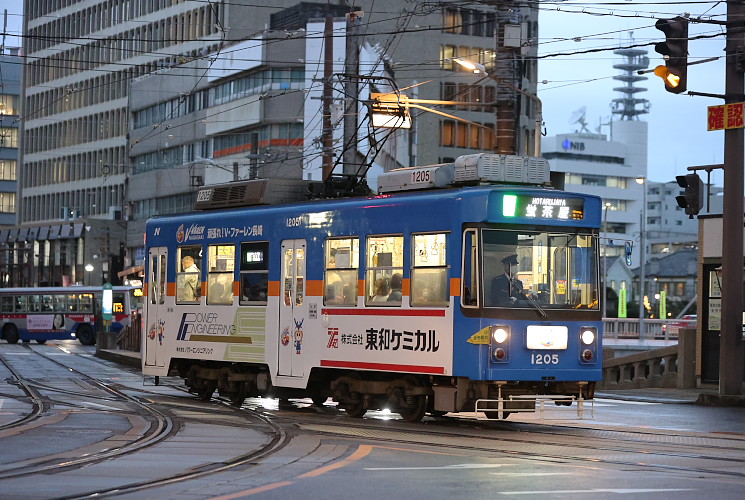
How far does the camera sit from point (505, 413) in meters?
19.3

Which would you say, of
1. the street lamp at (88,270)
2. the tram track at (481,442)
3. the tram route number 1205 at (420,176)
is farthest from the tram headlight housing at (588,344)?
the street lamp at (88,270)

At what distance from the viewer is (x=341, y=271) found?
67.4ft

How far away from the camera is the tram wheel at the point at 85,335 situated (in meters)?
67.2

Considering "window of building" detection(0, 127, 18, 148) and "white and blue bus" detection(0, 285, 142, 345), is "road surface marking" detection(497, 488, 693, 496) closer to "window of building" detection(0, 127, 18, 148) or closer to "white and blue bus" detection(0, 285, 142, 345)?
"white and blue bus" detection(0, 285, 142, 345)

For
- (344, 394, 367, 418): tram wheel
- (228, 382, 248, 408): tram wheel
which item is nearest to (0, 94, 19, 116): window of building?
(228, 382, 248, 408): tram wheel

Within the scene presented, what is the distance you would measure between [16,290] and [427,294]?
53.1 m

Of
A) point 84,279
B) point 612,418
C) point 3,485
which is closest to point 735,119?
point 612,418

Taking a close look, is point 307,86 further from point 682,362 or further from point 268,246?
point 268,246

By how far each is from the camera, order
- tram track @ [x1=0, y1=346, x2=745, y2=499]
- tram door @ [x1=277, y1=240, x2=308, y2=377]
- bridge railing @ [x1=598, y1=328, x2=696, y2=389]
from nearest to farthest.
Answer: tram track @ [x1=0, y1=346, x2=745, y2=499]
tram door @ [x1=277, y1=240, x2=308, y2=377]
bridge railing @ [x1=598, y1=328, x2=696, y2=389]

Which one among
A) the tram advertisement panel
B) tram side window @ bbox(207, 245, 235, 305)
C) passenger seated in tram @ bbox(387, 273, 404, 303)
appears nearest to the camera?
the tram advertisement panel

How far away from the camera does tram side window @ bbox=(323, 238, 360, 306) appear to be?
20266 millimetres

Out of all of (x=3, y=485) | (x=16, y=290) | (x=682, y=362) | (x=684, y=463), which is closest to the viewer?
(x=3, y=485)

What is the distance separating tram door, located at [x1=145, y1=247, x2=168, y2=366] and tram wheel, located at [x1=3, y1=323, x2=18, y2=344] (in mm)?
44589

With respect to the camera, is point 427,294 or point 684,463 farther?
point 427,294
